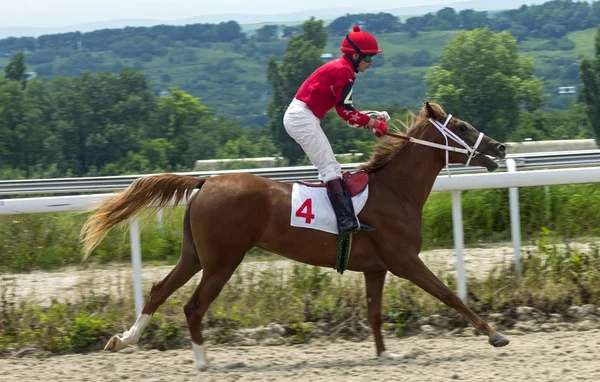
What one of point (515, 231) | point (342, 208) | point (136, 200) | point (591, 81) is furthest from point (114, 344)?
point (591, 81)

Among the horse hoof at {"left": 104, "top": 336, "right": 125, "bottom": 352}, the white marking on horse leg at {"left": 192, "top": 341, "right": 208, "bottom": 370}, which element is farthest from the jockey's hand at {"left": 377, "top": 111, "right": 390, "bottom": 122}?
the horse hoof at {"left": 104, "top": 336, "right": 125, "bottom": 352}

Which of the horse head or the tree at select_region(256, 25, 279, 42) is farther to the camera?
the tree at select_region(256, 25, 279, 42)

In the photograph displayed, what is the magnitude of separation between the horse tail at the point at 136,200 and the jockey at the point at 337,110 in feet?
2.61

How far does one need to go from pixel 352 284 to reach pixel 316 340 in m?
0.75

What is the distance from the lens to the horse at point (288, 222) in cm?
523

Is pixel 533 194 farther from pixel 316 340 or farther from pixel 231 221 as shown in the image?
pixel 231 221

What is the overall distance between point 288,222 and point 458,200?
1425mm

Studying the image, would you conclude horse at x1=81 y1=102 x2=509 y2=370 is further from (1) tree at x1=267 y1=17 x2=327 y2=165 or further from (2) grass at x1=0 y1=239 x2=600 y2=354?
(1) tree at x1=267 y1=17 x2=327 y2=165

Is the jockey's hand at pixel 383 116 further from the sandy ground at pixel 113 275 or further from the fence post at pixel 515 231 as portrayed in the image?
the sandy ground at pixel 113 275

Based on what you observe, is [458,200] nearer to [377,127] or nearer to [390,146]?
[390,146]

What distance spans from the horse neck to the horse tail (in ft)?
4.25

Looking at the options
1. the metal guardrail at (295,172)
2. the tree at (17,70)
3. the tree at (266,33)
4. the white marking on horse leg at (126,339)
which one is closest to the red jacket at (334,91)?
the white marking on horse leg at (126,339)

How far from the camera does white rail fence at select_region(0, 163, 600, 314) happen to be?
5754 millimetres

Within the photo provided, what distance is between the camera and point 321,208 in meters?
5.29
